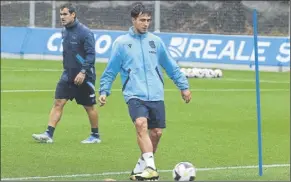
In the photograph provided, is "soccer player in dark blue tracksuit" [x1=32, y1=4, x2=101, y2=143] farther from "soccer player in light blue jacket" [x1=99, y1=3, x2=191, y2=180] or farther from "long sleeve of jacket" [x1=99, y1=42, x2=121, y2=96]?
"soccer player in light blue jacket" [x1=99, y1=3, x2=191, y2=180]

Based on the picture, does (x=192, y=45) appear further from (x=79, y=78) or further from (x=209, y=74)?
(x=79, y=78)

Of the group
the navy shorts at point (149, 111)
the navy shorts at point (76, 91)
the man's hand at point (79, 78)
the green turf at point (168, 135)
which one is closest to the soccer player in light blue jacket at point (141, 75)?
the navy shorts at point (149, 111)

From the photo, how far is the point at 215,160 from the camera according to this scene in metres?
13.0

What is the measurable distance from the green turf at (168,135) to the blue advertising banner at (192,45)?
5205 mm

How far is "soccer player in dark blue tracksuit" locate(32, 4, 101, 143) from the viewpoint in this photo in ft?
47.4

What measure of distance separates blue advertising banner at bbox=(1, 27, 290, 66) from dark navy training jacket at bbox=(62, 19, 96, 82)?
664 inches

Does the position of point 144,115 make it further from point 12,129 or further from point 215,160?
point 12,129

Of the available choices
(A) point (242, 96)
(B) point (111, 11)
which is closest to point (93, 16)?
(B) point (111, 11)

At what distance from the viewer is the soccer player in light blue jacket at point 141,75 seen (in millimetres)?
10906

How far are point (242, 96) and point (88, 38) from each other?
9.27m

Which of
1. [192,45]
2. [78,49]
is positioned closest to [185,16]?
[192,45]

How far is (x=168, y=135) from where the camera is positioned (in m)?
15.9

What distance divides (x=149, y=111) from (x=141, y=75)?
0.43 m

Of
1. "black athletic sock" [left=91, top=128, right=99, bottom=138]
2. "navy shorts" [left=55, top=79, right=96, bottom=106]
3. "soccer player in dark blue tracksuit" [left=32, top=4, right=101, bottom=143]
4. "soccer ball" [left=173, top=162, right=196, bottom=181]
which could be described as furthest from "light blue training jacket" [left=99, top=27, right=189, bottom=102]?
"black athletic sock" [left=91, top=128, right=99, bottom=138]
